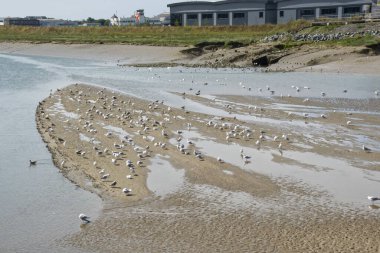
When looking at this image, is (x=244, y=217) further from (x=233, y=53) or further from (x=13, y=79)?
(x=233, y=53)

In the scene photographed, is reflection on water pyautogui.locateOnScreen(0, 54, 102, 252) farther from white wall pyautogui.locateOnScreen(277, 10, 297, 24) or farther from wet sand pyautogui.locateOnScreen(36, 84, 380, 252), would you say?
white wall pyautogui.locateOnScreen(277, 10, 297, 24)

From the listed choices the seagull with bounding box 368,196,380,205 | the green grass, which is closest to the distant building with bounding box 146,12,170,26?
the green grass

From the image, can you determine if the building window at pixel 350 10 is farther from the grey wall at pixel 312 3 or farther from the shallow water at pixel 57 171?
the shallow water at pixel 57 171

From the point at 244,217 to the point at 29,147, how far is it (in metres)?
8.80

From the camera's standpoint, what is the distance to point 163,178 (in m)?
13.6

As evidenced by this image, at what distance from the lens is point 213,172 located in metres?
14.0

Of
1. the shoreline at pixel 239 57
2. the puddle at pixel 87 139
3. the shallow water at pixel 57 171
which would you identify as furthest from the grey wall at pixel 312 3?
the puddle at pixel 87 139

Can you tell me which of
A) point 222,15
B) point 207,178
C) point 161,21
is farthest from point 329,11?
point 161,21

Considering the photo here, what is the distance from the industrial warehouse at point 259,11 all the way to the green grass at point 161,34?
37.9 ft

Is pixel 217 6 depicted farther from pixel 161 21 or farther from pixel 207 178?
pixel 161 21

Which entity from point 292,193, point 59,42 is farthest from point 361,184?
point 59,42

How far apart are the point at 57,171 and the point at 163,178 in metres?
2.93

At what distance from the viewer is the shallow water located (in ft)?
36.2

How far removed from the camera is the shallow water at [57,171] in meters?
11.0
